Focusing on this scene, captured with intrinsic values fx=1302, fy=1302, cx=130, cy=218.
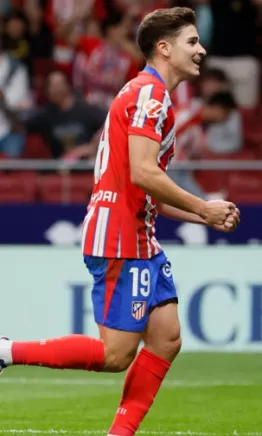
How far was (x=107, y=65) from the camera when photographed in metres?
13.9

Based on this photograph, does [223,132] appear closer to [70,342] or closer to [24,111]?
[24,111]

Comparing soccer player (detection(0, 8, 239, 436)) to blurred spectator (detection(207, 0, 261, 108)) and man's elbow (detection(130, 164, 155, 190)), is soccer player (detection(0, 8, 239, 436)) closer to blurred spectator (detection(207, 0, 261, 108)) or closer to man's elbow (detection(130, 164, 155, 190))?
man's elbow (detection(130, 164, 155, 190))

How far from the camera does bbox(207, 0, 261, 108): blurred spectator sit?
14.5m

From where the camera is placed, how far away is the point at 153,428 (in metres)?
7.02

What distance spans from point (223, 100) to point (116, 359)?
7.77 m

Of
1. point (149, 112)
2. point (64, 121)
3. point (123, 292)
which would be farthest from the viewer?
point (64, 121)

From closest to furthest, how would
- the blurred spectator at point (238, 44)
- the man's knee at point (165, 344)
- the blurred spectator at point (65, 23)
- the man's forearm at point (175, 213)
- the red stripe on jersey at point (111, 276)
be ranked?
1. the red stripe on jersey at point (111, 276)
2. the man's knee at point (165, 344)
3. the man's forearm at point (175, 213)
4. the blurred spectator at point (65, 23)
5. the blurred spectator at point (238, 44)

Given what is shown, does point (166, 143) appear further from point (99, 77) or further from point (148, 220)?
point (99, 77)

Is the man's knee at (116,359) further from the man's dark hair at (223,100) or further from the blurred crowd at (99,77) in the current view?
the man's dark hair at (223,100)

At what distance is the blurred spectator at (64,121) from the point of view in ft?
42.4

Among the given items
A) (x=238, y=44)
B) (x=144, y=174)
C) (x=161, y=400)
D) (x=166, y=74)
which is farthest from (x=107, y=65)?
(x=144, y=174)

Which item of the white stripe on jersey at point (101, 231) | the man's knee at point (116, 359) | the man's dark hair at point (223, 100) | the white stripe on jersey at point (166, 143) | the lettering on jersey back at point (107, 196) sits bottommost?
the man's knee at point (116, 359)

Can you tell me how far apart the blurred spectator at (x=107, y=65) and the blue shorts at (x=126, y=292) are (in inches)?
317

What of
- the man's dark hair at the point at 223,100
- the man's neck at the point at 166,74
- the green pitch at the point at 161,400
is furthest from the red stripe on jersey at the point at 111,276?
the man's dark hair at the point at 223,100
